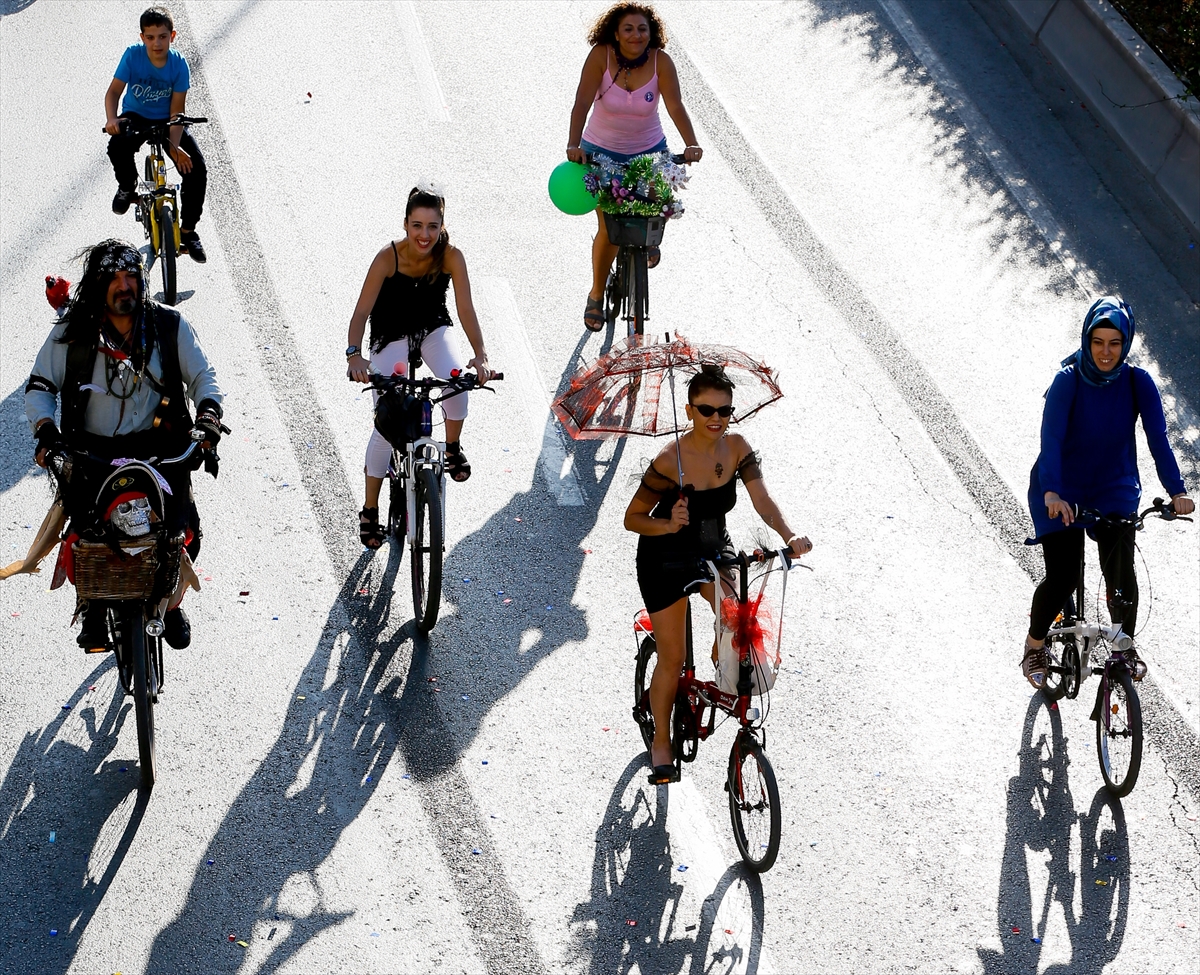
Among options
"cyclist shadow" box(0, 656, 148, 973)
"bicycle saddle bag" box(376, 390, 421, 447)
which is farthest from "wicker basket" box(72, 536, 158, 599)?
"bicycle saddle bag" box(376, 390, 421, 447)

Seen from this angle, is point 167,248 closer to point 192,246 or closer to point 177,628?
point 192,246

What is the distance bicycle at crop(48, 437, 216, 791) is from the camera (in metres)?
6.30

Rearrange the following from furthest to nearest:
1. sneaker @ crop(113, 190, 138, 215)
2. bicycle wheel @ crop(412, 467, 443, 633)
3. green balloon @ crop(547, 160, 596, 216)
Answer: sneaker @ crop(113, 190, 138, 215)
green balloon @ crop(547, 160, 596, 216)
bicycle wheel @ crop(412, 467, 443, 633)

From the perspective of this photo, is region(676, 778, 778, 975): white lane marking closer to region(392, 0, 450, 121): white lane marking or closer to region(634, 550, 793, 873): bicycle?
region(634, 550, 793, 873): bicycle

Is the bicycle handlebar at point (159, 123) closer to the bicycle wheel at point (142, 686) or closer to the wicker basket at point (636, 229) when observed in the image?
the wicker basket at point (636, 229)

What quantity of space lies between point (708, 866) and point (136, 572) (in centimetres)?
278

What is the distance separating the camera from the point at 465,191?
37.7 feet

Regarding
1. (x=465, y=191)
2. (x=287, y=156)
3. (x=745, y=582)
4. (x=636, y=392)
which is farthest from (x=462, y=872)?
(x=287, y=156)

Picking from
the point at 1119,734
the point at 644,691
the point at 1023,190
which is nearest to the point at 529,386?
the point at 644,691

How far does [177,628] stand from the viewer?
707cm

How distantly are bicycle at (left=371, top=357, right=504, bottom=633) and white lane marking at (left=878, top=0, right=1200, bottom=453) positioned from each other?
16.7 feet

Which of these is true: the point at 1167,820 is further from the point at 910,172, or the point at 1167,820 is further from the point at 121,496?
the point at 910,172

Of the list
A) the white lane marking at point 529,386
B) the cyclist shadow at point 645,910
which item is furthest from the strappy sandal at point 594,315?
the cyclist shadow at point 645,910

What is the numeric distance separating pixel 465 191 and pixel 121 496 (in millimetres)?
5711
